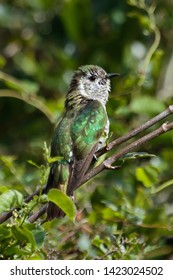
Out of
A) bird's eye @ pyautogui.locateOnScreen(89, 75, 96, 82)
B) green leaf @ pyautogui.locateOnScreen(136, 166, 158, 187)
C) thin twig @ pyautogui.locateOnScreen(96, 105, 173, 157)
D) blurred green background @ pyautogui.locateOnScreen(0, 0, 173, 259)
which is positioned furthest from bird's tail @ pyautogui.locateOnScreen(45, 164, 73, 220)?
bird's eye @ pyautogui.locateOnScreen(89, 75, 96, 82)

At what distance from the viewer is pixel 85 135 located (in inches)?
188

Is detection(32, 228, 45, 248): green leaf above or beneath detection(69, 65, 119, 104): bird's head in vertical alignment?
beneath

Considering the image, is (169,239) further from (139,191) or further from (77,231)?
(77,231)

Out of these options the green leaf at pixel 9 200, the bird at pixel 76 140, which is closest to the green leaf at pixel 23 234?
the green leaf at pixel 9 200

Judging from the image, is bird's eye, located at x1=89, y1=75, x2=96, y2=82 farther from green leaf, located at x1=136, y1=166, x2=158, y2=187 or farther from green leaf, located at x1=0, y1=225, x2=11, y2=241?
green leaf, located at x1=0, y1=225, x2=11, y2=241

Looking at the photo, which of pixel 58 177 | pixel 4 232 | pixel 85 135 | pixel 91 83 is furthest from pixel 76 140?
pixel 4 232

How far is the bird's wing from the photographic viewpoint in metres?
4.57

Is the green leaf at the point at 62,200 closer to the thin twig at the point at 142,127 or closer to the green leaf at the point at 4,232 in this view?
the green leaf at the point at 4,232

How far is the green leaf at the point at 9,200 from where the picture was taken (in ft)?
11.9

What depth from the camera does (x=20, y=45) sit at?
27.3ft

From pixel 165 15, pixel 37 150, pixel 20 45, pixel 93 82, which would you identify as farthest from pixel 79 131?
pixel 20 45

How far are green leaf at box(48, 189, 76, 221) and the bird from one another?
409mm

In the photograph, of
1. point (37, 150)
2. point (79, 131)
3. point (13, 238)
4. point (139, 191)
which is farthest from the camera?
point (37, 150)

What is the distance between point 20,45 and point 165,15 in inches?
66.5
